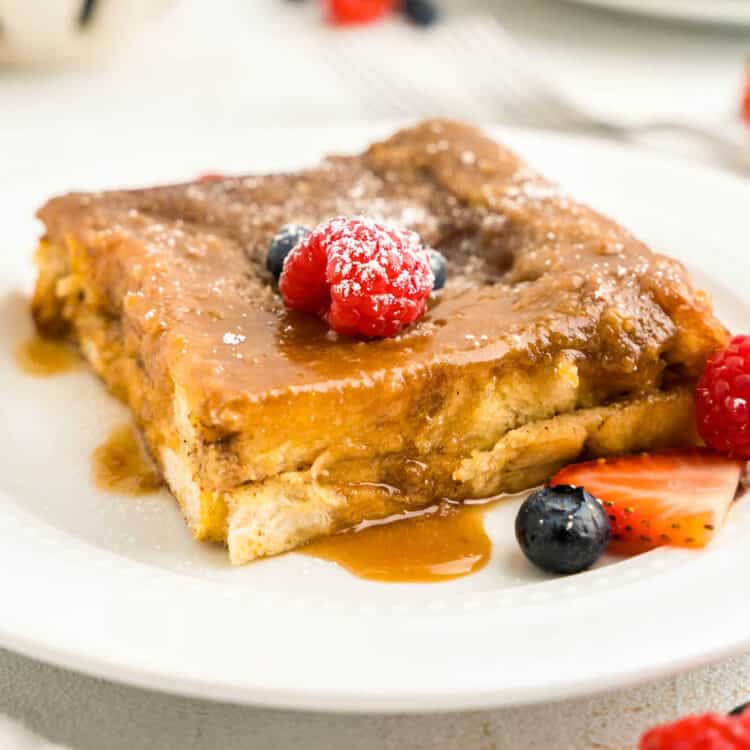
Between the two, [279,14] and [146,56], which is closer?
[146,56]

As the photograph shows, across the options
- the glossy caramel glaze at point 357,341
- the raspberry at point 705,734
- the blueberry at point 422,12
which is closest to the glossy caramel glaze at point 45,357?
the glossy caramel glaze at point 357,341

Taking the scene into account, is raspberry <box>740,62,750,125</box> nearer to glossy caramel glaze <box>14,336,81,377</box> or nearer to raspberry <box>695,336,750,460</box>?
raspberry <box>695,336,750,460</box>

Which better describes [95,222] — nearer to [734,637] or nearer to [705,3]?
[734,637]

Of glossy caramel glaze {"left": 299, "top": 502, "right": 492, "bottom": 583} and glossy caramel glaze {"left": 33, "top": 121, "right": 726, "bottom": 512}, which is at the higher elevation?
glossy caramel glaze {"left": 33, "top": 121, "right": 726, "bottom": 512}

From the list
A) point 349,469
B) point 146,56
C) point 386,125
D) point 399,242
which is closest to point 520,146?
point 386,125

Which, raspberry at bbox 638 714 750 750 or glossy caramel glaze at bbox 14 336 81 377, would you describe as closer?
raspberry at bbox 638 714 750 750

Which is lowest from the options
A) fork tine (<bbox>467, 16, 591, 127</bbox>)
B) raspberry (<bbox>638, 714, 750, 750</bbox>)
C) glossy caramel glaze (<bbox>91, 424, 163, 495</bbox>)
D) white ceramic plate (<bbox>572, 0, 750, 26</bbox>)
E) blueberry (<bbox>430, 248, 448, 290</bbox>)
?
glossy caramel glaze (<bbox>91, 424, 163, 495</bbox>)

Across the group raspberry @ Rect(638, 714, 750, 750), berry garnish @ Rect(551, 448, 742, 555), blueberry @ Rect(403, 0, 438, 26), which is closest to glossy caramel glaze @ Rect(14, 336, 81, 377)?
berry garnish @ Rect(551, 448, 742, 555)
